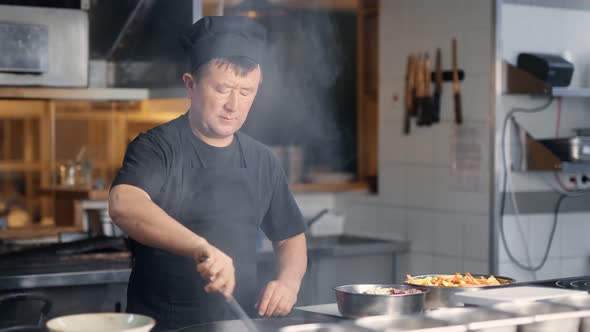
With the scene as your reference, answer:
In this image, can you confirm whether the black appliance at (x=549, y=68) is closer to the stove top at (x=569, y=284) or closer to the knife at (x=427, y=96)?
the knife at (x=427, y=96)

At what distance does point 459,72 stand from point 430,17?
44 centimetres

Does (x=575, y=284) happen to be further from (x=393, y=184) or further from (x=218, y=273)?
A: (x=393, y=184)

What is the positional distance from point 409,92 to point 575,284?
289 centimetres

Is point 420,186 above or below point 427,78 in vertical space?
below

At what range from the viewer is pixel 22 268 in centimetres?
420

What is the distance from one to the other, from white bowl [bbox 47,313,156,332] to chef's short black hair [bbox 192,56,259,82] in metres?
1.18

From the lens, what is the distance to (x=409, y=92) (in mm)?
5551

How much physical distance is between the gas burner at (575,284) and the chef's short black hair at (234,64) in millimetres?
1157

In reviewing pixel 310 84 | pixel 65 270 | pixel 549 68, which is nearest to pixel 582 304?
pixel 65 270

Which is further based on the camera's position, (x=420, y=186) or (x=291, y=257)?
(x=420, y=186)

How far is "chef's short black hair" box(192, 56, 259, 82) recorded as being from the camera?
2842mm

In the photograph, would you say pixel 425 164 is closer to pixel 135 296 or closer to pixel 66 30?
pixel 66 30

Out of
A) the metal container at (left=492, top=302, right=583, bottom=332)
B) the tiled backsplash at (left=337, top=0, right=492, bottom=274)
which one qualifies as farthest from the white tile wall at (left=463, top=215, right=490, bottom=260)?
the metal container at (left=492, top=302, right=583, bottom=332)

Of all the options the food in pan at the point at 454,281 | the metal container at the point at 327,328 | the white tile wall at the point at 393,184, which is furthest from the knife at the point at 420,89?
the metal container at the point at 327,328
